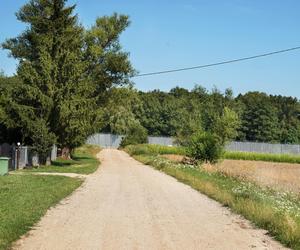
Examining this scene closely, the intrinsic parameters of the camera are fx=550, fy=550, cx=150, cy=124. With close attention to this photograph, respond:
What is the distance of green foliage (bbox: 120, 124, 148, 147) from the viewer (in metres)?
103

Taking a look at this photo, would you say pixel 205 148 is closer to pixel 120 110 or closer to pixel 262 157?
pixel 262 157

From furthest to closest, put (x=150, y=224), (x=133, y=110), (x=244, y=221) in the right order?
1. (x=133, y=110)
2. (x=244, y=221)
3. (x=150, y=224)

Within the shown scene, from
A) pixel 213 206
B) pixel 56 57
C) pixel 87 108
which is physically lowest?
pixel 213 206

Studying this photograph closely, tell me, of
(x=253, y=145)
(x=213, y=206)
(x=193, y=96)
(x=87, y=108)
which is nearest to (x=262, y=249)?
(x=213, y=206)

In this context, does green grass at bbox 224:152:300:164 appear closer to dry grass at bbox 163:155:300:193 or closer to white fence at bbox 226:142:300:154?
white fence at bbox 226:142:300:154

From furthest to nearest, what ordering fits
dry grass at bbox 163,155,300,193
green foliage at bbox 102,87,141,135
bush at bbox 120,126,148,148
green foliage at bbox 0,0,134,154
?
bush at bbox 120,126,148,148
green foliage at bbox 102,87,141,135
green foliage at bbox 0,0,134,154
dry grass at bbox 163,155,300,193

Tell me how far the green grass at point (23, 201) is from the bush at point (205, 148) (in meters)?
19.0

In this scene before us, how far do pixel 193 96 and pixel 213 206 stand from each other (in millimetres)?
134627

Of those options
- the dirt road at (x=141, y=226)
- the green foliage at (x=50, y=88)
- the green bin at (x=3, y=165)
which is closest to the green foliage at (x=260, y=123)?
the green foliage at (x=50, y=88)

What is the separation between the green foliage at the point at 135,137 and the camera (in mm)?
102812

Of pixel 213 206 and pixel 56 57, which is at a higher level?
pixel 56 57

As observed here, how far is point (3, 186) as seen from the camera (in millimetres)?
20578

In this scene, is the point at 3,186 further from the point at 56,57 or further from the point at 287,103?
the point at 287,103

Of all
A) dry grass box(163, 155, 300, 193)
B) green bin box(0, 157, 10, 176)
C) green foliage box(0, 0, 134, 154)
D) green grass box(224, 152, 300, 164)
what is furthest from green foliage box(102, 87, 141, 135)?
green bin box(0, 157, 10, 176)
